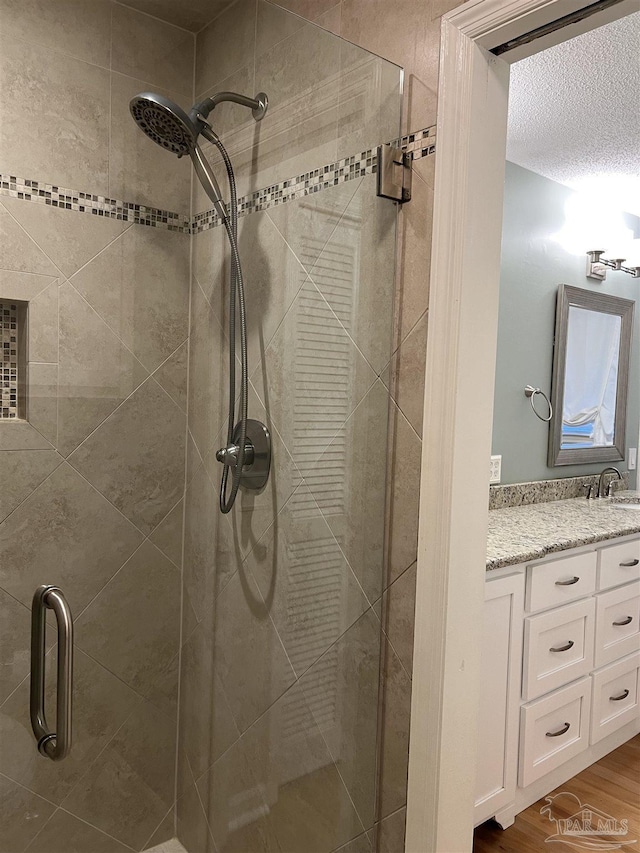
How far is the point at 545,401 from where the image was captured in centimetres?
335

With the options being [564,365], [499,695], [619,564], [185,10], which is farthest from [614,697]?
[185,10]

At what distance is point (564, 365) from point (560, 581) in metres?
1.39

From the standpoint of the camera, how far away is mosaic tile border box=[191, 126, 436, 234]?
1241 millimetres

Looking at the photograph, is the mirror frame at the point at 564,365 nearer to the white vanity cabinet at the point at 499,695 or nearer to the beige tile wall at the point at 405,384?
the white vanity cabinet at the point at 499,695

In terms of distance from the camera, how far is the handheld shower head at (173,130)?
→ 3.57 ft

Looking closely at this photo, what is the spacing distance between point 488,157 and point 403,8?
0.39m

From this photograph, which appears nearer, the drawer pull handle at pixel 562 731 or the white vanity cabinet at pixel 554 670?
the white vanity cabinet at pixel 554 670

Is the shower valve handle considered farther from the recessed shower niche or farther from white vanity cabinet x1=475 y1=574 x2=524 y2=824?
white vanity cabinet x1=475 y1=574 x2=524 y2=824

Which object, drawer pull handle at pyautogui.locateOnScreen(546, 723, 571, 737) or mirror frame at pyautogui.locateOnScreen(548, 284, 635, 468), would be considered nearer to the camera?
drawer pull handle at pyautogui.locateOnScreen(546, 723, 571, 737)

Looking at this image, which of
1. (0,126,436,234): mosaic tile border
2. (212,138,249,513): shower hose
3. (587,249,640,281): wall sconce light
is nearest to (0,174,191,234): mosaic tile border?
(0,126,436,234): mosaic tile border

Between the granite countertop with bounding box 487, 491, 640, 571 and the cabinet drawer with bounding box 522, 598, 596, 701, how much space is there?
245 mm

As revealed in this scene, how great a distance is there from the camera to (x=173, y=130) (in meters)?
1.13

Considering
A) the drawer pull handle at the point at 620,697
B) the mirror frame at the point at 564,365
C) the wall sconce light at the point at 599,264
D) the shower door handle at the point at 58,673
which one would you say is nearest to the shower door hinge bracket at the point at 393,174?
the shower door handle at the point at 58,673

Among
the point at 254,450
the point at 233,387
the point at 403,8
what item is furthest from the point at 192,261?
the point at 403,8
